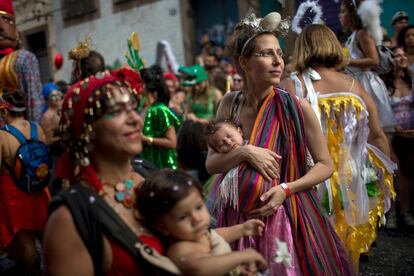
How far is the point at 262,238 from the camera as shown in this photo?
2383mm

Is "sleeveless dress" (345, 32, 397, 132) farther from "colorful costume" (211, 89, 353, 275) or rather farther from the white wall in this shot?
the white wall

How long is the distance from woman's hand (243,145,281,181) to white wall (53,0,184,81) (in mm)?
9432

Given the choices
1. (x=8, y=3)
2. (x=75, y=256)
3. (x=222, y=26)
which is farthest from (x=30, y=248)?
(x=222, y=26)

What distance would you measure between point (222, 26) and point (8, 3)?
8.71 m

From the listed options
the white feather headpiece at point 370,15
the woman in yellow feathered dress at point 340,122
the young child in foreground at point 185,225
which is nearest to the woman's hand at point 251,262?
the young child in foreground at point 185,225

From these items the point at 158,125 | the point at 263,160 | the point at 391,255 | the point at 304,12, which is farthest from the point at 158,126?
the point at 391,255

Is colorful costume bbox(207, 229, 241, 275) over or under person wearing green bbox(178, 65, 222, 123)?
under

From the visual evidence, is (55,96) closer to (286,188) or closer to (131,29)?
(286,188)

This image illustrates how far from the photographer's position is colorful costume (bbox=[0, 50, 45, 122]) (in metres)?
3.90

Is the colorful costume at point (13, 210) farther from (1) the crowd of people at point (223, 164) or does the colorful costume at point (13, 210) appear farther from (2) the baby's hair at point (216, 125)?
(2) the baby's hair at point (216, 125)

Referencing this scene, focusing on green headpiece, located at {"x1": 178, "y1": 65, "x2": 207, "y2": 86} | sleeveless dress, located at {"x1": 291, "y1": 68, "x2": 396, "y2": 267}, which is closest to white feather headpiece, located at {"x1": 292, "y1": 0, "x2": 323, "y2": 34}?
sleeveless dress, located at {"x1": 291, "y1": 68, "x2": 396, "y2": 267}

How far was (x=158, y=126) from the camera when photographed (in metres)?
4.36

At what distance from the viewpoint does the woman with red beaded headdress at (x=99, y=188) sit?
1.51m

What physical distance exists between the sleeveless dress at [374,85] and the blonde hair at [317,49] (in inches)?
64.2
